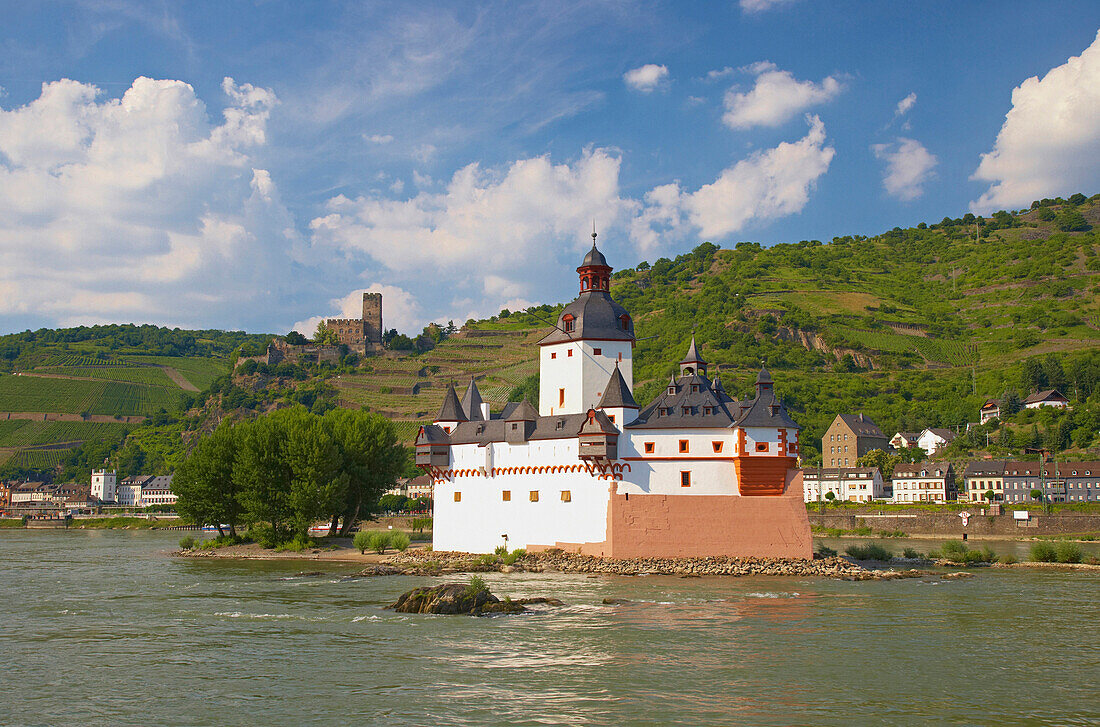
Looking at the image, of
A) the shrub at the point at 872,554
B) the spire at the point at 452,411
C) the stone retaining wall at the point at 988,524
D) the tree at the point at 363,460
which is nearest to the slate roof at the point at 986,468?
the stone retaining wall at the point at 988,524

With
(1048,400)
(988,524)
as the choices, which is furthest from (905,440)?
(988,524)

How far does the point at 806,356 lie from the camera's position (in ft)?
433

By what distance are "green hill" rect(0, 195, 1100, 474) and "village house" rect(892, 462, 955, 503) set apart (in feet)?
34.0

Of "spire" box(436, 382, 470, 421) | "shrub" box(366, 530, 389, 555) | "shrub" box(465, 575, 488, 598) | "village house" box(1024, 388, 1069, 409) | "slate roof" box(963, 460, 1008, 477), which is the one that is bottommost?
"shrub" box(366, 530, 389, 555)

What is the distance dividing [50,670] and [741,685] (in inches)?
622

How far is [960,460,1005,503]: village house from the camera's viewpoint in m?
85.6

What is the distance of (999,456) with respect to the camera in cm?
9550

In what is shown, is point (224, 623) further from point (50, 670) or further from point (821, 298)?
point (821, 298)

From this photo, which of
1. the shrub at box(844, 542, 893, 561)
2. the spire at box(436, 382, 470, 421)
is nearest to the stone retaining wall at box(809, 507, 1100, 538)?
the shrub at box(844, 542, 893, 561)

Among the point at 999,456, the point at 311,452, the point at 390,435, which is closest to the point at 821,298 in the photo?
the point at 999,456

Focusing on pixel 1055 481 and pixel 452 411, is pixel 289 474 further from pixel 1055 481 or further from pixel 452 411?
pixel 1055 481

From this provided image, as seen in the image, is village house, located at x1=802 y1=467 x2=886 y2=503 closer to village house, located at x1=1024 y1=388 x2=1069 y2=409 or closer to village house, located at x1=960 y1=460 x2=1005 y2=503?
village house, located at x1=960 y1=460 x2=1005 y2=503

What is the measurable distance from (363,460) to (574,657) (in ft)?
135

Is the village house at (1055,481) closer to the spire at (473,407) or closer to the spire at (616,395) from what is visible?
the spire at (616,395)
